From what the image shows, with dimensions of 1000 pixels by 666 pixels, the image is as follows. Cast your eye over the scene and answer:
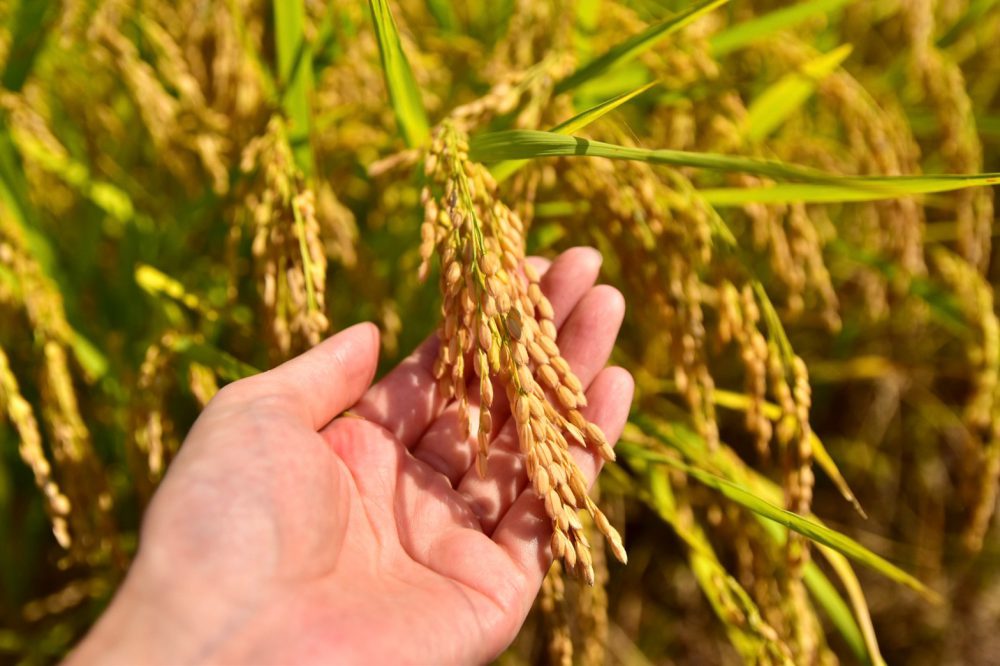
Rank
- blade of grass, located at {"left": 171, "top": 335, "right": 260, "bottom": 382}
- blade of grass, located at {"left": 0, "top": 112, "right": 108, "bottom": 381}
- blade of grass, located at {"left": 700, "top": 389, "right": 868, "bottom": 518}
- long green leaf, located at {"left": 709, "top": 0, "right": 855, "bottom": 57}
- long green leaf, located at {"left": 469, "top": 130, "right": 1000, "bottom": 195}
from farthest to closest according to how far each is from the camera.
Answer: long green leaf, located at {"left": 709, "top": 0, "right": 855, "bottom": 57}, blade of grass, located at {"left": 0, "top": 112, "right": 108, "bottom": 381}, blade of grass, located at {"left": 171, "top": 335, "right": 260, "bottom": 382}, blade of grass, located at {"left": 700, "top": 389, "right": 868, "bottom": 518}, long green leaf, located at {"left": 469, "top": 130, "right": 1000, "bottom": 195}

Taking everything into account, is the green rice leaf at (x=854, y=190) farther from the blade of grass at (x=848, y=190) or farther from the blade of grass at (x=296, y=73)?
the blade of grass at (x=296, y=73)

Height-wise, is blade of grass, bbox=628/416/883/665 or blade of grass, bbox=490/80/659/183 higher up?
blade of grass, bbox=490/80/659/183

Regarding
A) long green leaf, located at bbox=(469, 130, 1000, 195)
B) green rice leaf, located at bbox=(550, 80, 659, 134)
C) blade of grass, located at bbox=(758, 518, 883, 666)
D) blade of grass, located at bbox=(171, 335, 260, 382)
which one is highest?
green rice leaf, located at bbox=(550, 80, 659, 134)

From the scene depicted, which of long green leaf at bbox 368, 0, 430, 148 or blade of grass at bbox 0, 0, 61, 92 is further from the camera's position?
blade of grass at bbox 0, 0, 61, 92

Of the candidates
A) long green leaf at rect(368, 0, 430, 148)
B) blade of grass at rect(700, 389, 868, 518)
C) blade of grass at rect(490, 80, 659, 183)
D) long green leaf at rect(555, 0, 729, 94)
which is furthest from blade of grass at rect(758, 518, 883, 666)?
long green leaf at rect(368, 0, 430, 148)

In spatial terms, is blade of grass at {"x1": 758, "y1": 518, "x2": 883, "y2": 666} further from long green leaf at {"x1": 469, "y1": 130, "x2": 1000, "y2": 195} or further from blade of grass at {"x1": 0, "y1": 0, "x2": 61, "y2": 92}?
blade of grass at {"x1": 0, "y1": 0, "x2": 61, "y2": 92}

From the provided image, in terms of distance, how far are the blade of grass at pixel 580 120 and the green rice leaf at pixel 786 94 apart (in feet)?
2.38

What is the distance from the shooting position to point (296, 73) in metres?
1.63

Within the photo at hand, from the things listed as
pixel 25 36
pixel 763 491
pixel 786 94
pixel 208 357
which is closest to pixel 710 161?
pixel 786 94

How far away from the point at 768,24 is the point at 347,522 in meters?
1.63

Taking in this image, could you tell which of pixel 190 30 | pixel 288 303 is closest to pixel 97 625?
pixel 288 303

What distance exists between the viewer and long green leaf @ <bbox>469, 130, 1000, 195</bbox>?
124 centimetres

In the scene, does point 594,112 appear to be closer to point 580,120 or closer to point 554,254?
point 580,120

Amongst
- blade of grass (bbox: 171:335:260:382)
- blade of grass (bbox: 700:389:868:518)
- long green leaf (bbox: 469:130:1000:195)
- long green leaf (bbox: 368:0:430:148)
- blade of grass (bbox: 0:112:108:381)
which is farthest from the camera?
blade of grass (bbox: 0:112:108:381)
